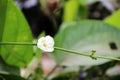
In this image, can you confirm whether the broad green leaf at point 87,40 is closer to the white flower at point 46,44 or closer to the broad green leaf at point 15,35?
the broad green leaf at point 15,35

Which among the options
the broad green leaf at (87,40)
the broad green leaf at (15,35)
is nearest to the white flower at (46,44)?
the broad green leaf at (15,35)

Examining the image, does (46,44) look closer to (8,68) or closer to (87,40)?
(8,68)

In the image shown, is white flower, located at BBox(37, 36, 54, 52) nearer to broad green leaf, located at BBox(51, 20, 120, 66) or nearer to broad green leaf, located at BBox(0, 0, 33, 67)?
broad green leaf, located at BBox(0, 0, 33, 67)

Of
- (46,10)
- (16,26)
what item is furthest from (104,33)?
(46,10)

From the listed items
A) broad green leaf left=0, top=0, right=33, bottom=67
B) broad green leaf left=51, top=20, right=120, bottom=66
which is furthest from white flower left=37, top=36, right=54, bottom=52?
broad green leaf left=51, top=20, right=120, bottom=66

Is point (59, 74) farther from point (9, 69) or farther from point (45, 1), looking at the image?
point (45, 1)

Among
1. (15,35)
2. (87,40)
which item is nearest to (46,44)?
(15,35)
